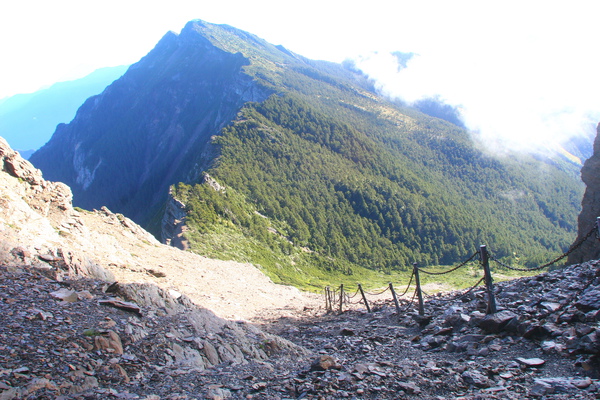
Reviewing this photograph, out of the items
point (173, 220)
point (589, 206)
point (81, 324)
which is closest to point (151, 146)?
point (173, 220)

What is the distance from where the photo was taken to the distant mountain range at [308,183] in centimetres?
7119

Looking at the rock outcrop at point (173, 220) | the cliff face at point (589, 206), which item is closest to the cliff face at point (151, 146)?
the rock outcrop at point (173, 220)

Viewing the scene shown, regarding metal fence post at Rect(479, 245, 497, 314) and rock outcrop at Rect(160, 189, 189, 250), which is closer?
metal fence post at Rect(479, 245, 497, 314)

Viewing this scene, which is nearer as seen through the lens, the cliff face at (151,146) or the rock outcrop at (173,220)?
the rock outcrop at (173,220)

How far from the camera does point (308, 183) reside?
105 metres

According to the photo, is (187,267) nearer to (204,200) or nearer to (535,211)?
(204,200)

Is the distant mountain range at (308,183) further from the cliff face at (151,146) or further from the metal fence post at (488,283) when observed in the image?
the metal fence post at (488,283)

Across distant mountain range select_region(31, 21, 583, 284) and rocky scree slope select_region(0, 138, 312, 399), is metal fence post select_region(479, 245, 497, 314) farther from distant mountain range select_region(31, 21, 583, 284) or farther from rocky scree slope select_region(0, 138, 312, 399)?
distant mountain range select_region(31, 21, 583, 284)

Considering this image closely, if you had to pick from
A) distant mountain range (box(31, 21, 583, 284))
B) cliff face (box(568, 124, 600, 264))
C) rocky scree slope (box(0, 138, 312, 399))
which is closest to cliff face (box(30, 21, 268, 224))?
distant mountain range (box(31, 21, 583, 284))

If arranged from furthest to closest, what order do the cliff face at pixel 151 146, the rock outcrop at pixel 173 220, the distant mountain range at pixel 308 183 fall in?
the cliff face at pixel 151 146
the distant mountain range at pixel 308 183
the rock outcrop at pixel 173 220

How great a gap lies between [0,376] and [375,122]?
616 ft

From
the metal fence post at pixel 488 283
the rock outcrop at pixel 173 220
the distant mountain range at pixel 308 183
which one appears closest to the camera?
the metal fence post at pixel 488 283

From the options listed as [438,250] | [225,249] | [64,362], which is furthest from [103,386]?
[438,250]

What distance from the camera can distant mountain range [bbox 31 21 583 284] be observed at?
71.2 metres
